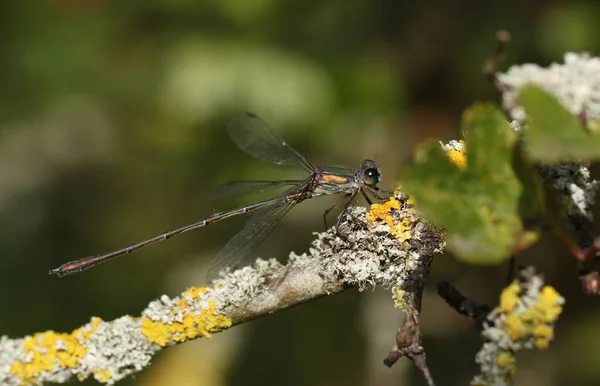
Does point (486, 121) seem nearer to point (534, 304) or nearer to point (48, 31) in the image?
point (534, 304)

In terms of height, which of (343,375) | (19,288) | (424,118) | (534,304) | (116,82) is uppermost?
(534,304)

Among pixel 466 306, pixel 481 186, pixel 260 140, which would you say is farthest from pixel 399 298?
pixel 260 140

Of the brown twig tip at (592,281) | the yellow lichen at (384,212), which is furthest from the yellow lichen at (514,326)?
the yellow lichen at (384,212)

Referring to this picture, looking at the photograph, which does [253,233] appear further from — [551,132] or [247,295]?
[551,132]

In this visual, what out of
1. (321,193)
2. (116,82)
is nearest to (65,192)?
(116,82)

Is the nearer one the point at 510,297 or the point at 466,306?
the point at 510,297

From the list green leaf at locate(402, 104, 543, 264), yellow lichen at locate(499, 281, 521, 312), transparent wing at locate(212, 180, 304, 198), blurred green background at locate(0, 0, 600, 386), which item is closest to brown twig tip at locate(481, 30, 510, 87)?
green leaf at locate(402, 104, 543, 264)
